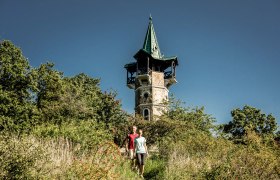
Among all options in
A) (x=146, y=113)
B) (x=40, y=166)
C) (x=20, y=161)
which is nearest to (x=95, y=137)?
(x=40, y=166)

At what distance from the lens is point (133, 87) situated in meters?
44.9

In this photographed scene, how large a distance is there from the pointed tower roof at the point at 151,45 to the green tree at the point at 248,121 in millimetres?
13414

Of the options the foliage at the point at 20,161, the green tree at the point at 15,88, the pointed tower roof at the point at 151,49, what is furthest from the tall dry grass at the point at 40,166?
the pointed tower roof at the point at 151,49

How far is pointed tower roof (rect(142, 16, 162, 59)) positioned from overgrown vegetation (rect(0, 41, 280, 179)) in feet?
33.1

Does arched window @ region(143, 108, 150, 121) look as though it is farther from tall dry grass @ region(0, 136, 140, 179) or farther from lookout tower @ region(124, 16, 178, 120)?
tall dry grass @ region(0, 136, 140, 179)

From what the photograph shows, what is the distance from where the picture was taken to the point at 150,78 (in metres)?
43.6

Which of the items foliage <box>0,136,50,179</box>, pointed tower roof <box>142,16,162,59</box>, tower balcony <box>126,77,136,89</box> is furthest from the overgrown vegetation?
pointed tower roof <box>142,16,162,59</box>

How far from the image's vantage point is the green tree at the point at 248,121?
39.5m

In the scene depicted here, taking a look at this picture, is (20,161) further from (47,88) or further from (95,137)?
(47,88)

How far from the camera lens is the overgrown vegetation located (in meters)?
7.77

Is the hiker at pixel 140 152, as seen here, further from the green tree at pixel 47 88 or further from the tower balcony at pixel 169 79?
the tower balcony at pixel 169 79

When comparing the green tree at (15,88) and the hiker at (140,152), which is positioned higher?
the green tree at (15,88)

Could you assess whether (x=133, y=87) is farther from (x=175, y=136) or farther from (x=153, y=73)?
(x=175, y=136)

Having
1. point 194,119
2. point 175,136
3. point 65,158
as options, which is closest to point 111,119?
point 175,136
